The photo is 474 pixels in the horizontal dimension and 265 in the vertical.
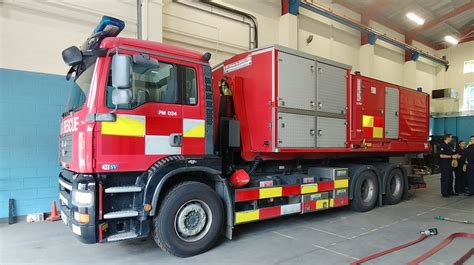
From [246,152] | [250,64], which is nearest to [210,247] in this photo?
[246,152]

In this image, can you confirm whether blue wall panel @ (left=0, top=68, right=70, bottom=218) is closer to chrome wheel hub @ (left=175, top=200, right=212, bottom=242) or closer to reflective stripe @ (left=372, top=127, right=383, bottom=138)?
chrome wheel hub @ (left=175, top=200, right=212, bottom=242)

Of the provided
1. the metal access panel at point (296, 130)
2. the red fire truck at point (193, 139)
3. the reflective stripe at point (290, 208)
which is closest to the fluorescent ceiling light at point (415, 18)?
the red fire truck at point (193, 139)

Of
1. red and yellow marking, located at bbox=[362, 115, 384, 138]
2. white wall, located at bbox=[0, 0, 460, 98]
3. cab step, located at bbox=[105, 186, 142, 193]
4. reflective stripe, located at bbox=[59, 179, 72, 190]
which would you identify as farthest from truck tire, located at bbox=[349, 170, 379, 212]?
reflective stripe, located at bbox=[59, 179, 72, 190]

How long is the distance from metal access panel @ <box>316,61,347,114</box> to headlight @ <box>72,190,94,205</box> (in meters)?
3.98

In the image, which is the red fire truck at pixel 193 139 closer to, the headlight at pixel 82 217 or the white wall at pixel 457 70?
the headlight at pixel 82 217

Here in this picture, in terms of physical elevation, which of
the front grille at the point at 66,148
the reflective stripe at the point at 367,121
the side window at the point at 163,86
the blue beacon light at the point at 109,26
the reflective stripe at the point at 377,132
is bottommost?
the front grille at the point at 66,148

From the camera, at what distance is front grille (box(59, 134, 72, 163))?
392 centimetres

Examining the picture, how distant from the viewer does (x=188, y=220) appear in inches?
163

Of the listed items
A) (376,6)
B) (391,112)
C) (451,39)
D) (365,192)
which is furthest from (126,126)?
(451,39)

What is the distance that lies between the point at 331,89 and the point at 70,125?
4407 millimetres

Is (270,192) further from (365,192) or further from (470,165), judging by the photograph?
(470,165)

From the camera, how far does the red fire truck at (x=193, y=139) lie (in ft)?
11.8

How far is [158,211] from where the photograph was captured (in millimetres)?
3908

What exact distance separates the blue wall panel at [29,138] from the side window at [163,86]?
3.37 meters
